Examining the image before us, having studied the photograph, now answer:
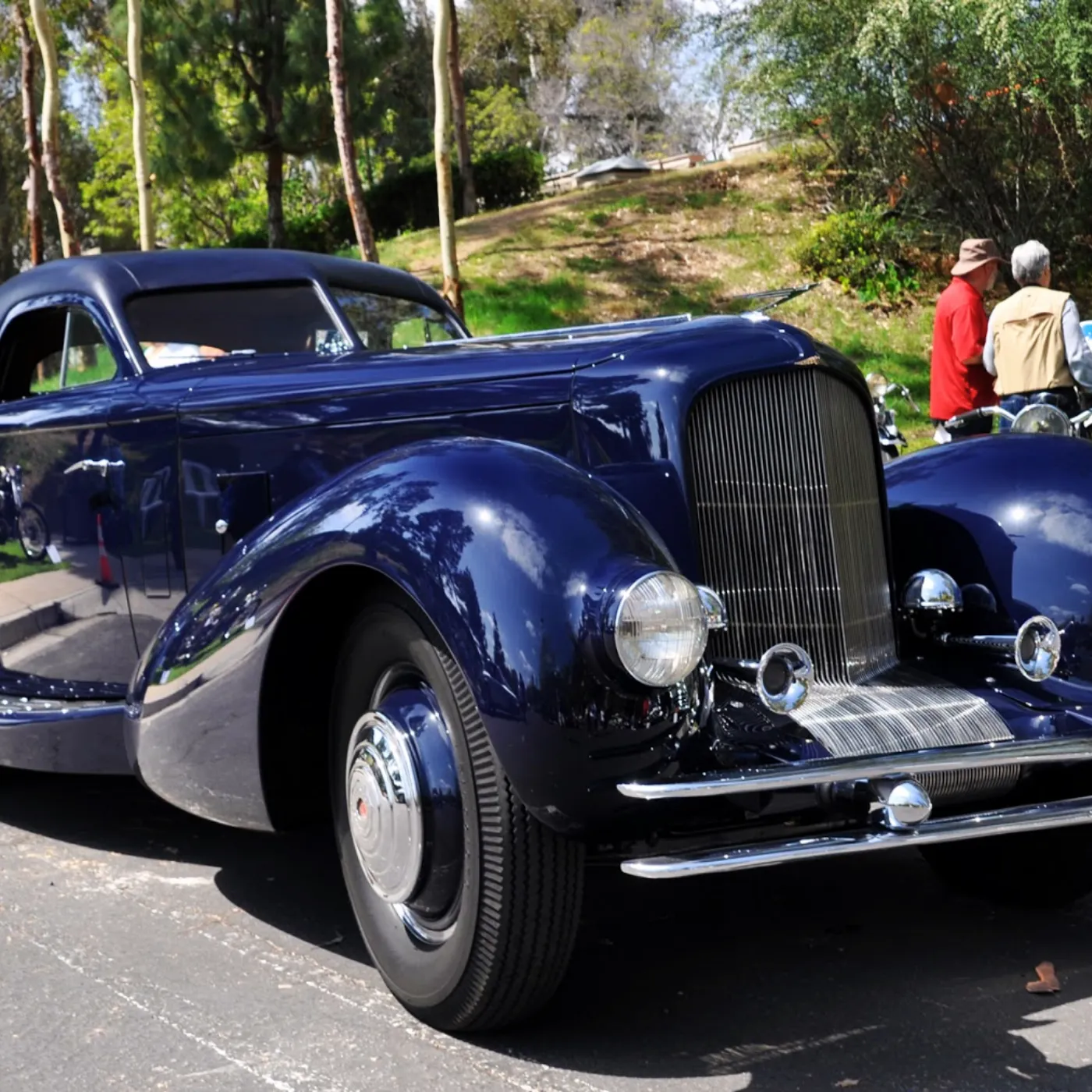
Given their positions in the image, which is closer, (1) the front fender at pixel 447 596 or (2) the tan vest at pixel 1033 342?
(1) the front fender at pixel 447 596

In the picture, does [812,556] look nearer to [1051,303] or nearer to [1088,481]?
[1088,481]

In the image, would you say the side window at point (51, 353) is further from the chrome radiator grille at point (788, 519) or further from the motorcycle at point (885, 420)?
the motorcycle at point (885, 420)

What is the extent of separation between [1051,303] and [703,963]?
467cm

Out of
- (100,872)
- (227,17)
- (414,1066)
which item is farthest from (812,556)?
(227,17)

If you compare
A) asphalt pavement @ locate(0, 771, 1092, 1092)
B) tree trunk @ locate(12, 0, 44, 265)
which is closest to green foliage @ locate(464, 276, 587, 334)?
tree trunk @ locate(12, 0, 44, 265)

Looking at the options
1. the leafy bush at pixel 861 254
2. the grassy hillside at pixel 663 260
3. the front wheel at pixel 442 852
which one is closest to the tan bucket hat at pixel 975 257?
the front wheel at pixel 442 852

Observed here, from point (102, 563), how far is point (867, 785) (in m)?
2.35

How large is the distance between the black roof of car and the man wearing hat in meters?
3.83

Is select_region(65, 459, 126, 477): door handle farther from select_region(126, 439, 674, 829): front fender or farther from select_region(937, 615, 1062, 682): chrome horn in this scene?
select_region(937, 615, 1062, 682): chrome horn

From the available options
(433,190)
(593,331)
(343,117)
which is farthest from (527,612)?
(433,190)

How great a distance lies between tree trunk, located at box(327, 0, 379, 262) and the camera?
15.2m

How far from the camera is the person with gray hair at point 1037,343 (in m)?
7.02

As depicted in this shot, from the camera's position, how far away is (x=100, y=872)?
4.12m

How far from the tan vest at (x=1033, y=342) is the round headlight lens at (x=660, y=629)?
4.98 meters
